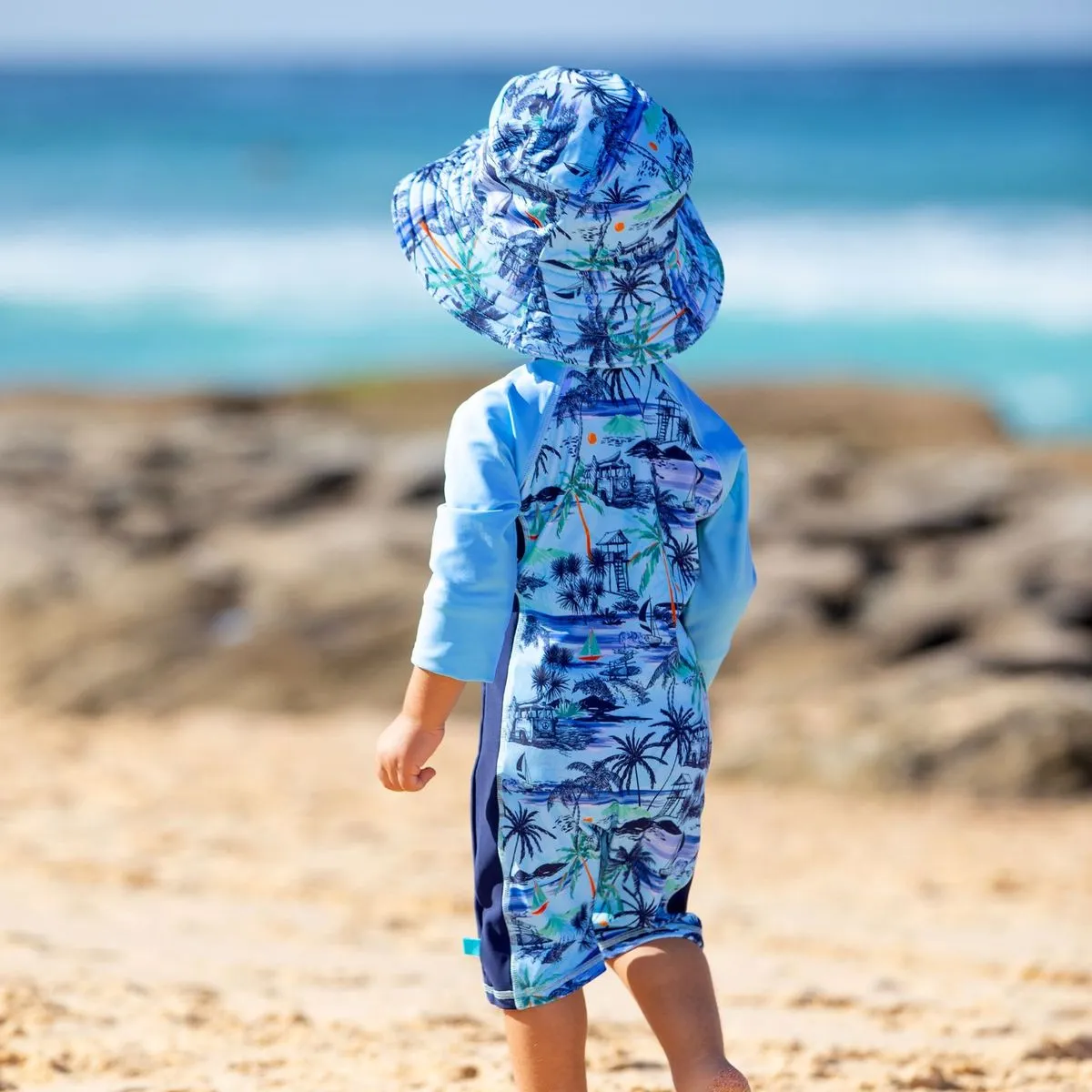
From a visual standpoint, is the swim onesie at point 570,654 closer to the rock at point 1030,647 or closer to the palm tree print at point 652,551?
the palm tree print at point 652,551

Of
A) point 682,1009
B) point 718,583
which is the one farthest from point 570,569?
point 682,1009

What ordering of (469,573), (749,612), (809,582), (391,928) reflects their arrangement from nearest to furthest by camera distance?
(469,573) → (391,928) → (749,612) → (809,582)

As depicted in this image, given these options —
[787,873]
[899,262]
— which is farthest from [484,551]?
[899,262]

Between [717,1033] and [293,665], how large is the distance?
399cm

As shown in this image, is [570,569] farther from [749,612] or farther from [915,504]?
[915,504]

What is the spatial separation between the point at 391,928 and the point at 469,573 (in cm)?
200

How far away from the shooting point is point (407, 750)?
5.84 feet

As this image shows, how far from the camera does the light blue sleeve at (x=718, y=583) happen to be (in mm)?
1932

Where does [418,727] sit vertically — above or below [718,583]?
below

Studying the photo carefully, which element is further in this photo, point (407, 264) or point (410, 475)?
point (407, 264)

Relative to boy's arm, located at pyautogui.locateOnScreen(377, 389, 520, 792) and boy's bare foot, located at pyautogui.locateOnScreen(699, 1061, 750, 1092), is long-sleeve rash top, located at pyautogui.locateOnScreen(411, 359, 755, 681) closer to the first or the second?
boy's arm, located at pyautogui.locateOnScreen(377, 389, 520, 792)

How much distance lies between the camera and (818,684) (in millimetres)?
5457

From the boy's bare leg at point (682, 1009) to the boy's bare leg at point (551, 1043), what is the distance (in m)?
0.08

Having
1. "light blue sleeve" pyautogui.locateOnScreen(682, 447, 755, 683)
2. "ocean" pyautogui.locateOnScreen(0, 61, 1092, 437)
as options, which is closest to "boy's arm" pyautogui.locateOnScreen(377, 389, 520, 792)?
"light blue sleeve" pyautogui.locateOnScreen(682, 447, 755, 683)
